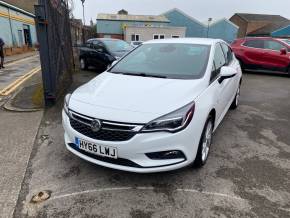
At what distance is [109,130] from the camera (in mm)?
2723

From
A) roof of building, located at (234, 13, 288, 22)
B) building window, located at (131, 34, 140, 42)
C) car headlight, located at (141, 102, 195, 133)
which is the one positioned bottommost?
car headlight, located at (141, 102, 195, 133)

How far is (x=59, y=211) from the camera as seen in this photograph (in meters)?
2.64

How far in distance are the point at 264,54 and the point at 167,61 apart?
8781 millimetres

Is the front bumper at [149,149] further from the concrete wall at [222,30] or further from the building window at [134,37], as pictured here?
the concrete wall at [222,30]

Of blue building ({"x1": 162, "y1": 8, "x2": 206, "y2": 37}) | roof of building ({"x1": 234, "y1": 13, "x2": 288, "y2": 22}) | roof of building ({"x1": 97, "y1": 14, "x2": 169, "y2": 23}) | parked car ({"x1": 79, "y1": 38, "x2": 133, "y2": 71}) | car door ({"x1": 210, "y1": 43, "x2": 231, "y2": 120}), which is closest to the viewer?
car door ({"x1": 210, "y1": 43, "x2": 231, "y2": 120})

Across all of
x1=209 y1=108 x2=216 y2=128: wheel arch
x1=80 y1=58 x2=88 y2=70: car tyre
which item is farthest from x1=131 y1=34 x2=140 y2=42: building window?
x1=209 y1=108 x2=216 y2=128: wheel arch

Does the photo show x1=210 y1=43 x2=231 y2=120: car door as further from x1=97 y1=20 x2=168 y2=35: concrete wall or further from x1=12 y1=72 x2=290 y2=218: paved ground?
x1=97 y1=20 x2=168 y2=35: concrete wall

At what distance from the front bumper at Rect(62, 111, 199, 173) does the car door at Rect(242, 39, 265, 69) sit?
985 cm

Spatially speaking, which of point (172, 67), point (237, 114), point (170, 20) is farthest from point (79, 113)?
point (170, 20)

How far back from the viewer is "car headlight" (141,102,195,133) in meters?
2.68

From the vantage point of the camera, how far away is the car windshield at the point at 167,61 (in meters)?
3.71

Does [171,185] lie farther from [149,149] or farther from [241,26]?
[241,26]

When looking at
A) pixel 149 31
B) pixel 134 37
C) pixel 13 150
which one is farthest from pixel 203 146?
pixel 134 37

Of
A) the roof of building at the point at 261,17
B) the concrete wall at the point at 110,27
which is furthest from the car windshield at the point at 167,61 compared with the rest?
the roof of building at the point at 261,17
